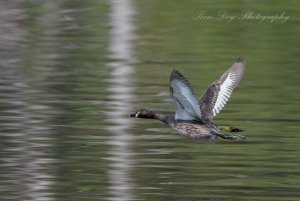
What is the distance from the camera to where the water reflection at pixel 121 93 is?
1145 centimetres

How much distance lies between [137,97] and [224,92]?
3.81 m

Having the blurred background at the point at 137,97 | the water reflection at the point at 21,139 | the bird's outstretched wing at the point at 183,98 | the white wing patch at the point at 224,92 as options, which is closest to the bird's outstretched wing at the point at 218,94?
the white wing patch at the point at 224,92

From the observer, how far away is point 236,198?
1064 centimetres

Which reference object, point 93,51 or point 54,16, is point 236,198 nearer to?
point 93,51

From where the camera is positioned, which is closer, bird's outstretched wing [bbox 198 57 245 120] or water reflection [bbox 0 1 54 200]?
water reflection [bbox 0 1 54 200]

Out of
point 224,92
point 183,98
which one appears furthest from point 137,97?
point 183,98

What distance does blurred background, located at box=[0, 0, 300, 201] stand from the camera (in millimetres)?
11352

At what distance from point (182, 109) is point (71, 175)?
1.29 metres

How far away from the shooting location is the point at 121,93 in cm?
1620

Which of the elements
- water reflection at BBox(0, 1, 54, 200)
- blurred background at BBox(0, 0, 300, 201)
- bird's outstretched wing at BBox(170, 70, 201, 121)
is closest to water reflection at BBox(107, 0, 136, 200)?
blurred background at BBox(0, 0, 300, 201)

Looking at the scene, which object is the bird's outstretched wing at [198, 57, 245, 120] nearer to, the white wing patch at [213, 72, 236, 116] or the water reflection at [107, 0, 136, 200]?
the white wing patch at [213, 72, 236, 116]

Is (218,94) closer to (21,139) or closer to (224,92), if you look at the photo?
(224,92)

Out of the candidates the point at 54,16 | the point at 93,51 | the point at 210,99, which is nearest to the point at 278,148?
the point at 210,99

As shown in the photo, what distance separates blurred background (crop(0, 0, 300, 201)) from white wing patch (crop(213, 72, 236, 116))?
0.56m
